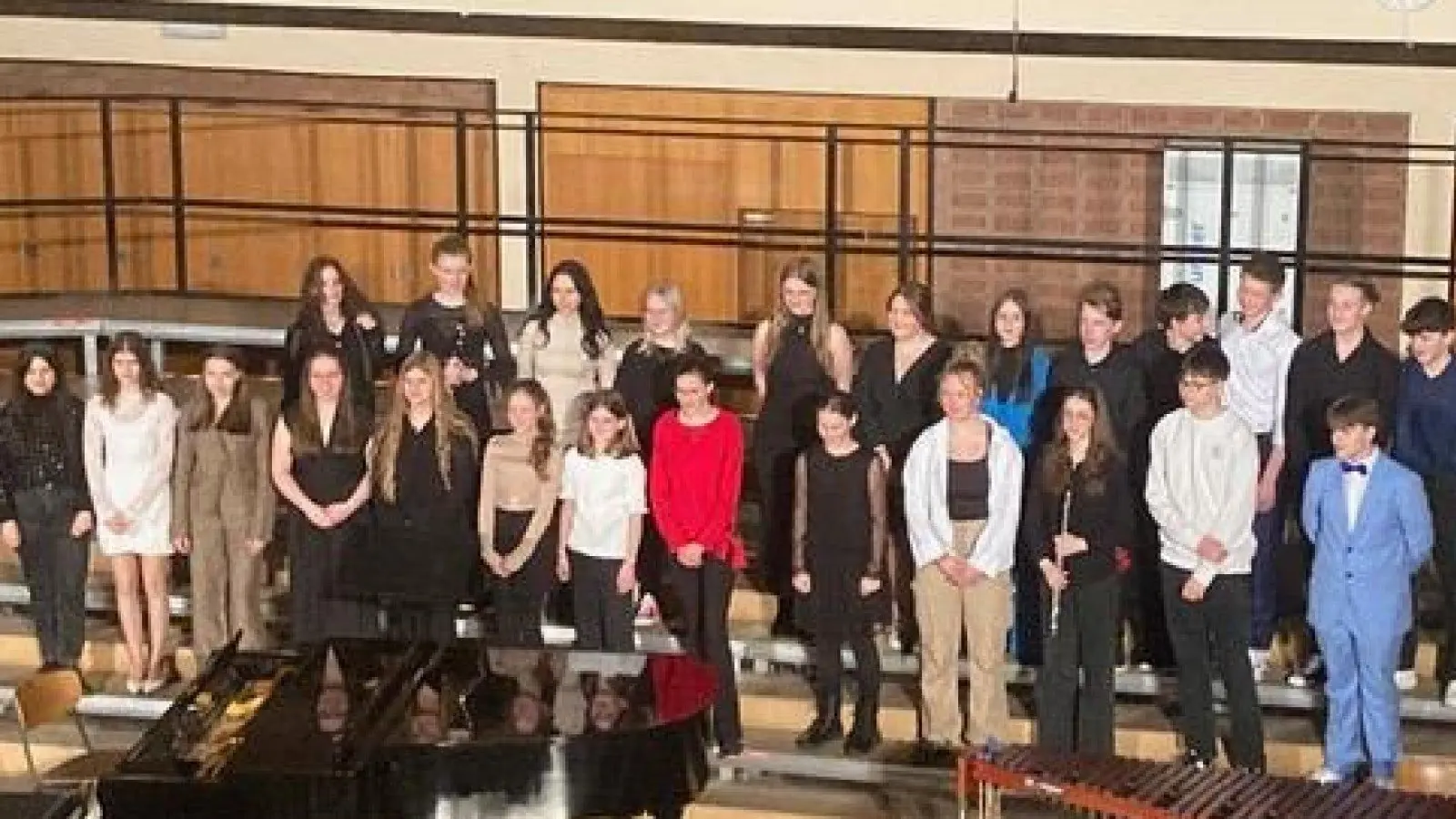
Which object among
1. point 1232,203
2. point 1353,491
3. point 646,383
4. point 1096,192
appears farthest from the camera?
point 1096,192

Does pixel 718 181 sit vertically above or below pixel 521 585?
above

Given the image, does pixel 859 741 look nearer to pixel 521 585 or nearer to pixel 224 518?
pixel 521 585

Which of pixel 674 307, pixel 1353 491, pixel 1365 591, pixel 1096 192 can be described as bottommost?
pixel 1365 591

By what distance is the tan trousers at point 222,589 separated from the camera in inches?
431

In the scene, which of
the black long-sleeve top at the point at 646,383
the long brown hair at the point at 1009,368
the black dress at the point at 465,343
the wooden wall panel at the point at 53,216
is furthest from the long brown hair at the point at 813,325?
the wooden wall panel at the point at 53,216

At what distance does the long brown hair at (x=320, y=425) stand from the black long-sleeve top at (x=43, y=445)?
0.95 m

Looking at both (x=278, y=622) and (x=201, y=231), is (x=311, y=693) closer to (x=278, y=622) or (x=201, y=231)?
(x=278, y=622)

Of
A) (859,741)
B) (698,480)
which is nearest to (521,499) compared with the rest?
(698,480)

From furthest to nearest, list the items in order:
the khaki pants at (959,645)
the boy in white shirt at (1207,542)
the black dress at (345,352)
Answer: the black dress at (345,352) → the khaki pants at (959,645) → the boy in white shirt at (1207,542)

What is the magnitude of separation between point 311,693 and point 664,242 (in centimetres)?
452

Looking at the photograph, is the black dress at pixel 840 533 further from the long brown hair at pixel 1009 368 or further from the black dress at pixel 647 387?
the black dress at pixel 647 387

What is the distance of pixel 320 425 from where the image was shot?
10500mm

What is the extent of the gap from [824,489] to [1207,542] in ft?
4.33

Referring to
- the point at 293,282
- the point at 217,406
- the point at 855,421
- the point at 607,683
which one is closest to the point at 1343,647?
the point at 855,421
